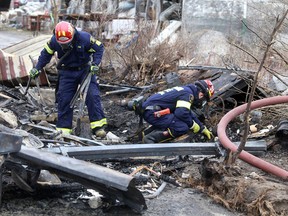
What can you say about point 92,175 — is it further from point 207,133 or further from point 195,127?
point 207,133

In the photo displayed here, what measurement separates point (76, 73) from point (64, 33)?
2.29 ft

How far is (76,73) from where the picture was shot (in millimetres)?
7668

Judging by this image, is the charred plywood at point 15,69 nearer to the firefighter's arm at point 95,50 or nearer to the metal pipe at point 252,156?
the firefighter's arm at point 95,50

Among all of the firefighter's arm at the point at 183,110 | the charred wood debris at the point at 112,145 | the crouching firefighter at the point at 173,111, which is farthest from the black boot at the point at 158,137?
the firefighter's arm at the point at 183,110

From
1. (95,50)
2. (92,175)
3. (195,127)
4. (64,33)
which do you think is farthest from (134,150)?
(95,50)

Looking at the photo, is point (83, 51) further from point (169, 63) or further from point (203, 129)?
point (169, 63)

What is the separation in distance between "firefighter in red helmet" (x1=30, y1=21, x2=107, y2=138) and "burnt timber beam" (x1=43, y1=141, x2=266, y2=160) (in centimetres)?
199

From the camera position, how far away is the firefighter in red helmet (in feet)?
24.7

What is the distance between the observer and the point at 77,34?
7.52m

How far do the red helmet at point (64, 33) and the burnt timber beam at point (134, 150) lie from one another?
2.32 m

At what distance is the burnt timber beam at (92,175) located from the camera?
3863mm

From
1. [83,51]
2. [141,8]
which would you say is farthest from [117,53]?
[141,8]

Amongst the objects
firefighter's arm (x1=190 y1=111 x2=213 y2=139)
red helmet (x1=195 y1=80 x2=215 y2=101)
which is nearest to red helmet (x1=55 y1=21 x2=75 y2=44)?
red helmet (x1=195 y1=80 x2=215 y2=101)

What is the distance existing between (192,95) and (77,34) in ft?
6.39
